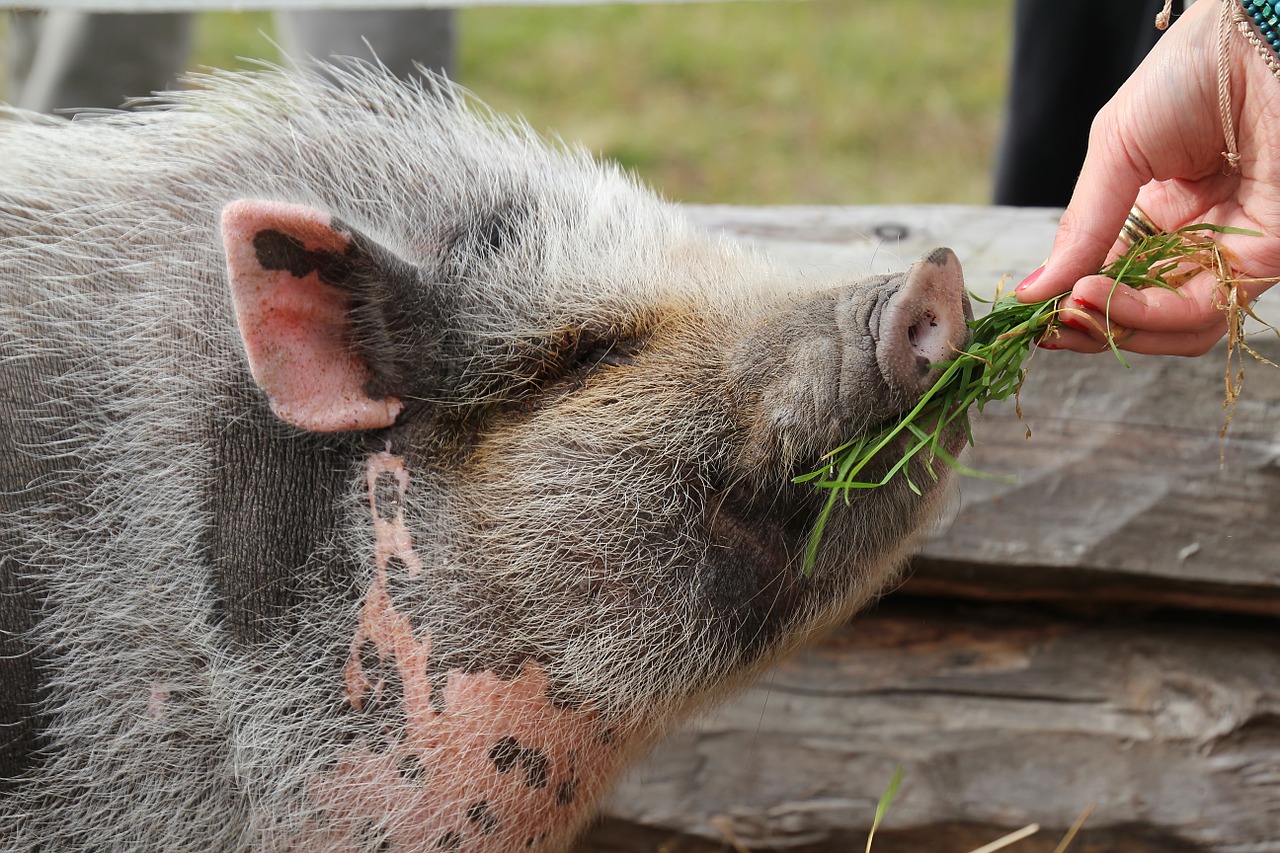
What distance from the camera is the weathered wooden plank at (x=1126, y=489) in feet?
8.16

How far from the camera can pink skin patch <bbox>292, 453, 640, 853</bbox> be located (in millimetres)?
1804

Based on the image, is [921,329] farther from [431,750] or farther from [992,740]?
[992,740]

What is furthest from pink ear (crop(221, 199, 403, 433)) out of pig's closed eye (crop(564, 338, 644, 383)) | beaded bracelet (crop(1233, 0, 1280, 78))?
beaded bracelet (crop(1233, 0, 1280, 78))

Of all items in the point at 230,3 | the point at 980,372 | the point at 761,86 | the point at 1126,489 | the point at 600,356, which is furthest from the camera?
the point at 761,86

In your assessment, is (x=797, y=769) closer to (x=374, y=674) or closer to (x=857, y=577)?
(x=857, y=577)

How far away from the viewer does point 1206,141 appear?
73.6 inches

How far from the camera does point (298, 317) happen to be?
1765 millimetres

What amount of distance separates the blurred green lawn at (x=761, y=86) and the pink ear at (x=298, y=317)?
4277 mm

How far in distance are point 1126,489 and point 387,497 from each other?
152cm

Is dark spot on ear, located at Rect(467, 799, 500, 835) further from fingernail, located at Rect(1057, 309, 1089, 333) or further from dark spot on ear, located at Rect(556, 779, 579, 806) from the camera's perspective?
fingernail, located at Rect(1057, 309, 1089, 333)

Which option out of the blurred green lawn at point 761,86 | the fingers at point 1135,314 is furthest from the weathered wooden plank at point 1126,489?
the blurred green lawn at point 761,86

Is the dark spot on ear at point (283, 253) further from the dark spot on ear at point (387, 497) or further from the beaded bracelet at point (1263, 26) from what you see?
the beaded bracelet at point (1263, 26)

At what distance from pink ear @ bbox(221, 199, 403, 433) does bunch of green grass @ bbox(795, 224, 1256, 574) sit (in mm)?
656

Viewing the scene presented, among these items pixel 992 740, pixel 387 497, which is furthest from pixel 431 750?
pixel 992 740
